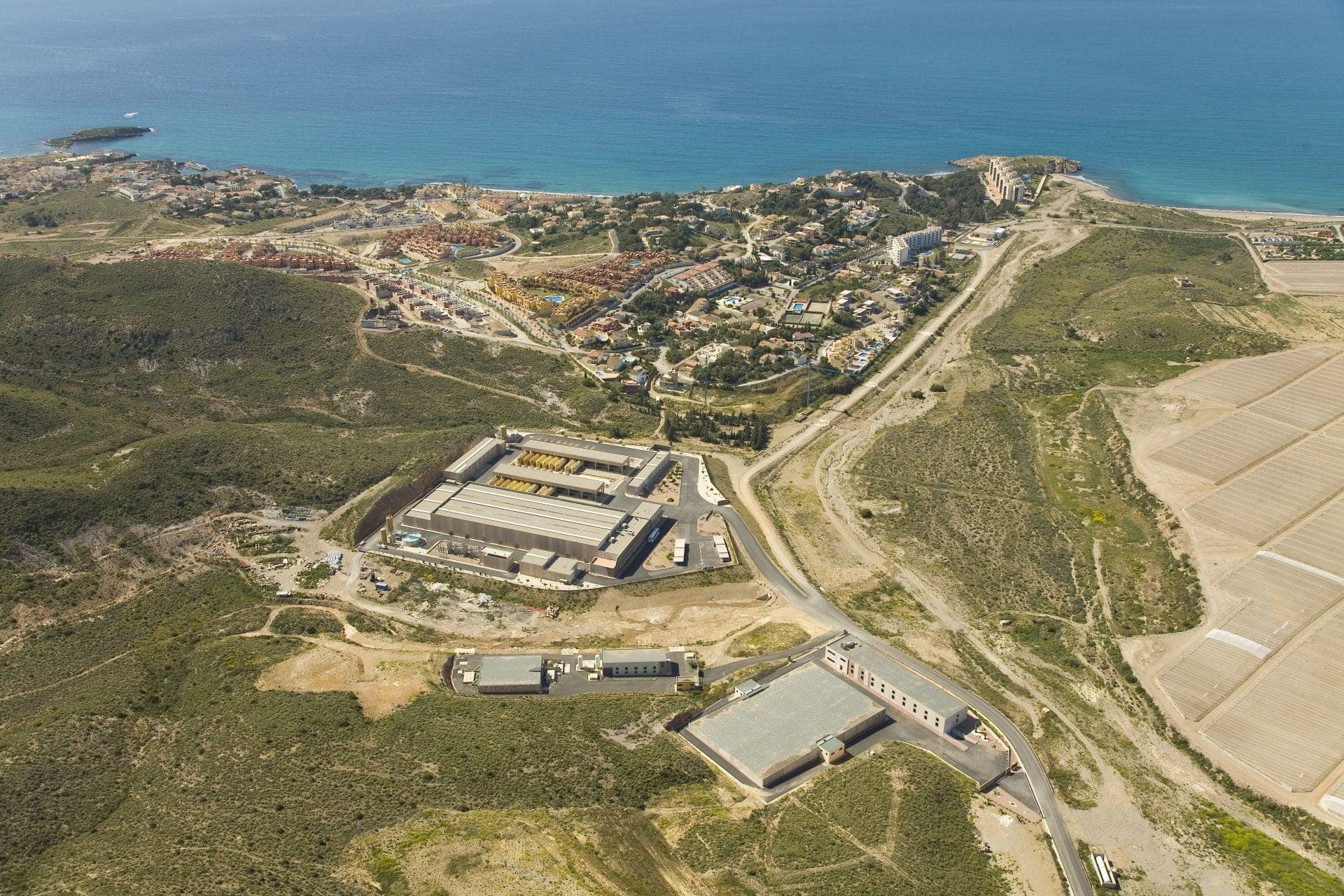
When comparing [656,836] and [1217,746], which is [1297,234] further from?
[656,836]

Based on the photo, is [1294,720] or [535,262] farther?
[535,262]

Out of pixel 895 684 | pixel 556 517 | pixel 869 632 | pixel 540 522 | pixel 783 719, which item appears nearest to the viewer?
pixel 783 719

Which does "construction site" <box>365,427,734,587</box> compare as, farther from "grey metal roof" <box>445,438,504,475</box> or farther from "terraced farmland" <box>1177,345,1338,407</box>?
"terraced farmland" <box>1177,345,1338,407</box>

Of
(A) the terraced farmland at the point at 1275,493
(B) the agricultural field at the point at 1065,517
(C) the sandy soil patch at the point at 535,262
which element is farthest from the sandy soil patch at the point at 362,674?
(C) the sandy soil patch at the point at 535,262

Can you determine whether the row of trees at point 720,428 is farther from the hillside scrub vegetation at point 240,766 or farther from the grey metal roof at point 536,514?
the hillside scrub vegetation at point 240,766

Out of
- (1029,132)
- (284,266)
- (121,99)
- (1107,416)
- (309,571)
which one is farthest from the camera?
(121,99)

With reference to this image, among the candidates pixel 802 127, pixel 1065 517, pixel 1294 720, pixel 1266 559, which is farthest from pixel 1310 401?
pixel 802 127

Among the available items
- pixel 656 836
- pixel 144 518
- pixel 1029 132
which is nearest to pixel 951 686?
pixel 656 836

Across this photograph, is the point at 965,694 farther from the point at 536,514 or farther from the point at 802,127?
the point at 802,127
